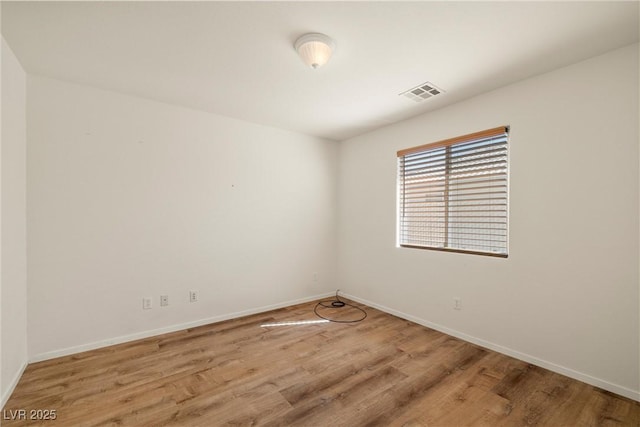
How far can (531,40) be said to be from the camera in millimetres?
1946

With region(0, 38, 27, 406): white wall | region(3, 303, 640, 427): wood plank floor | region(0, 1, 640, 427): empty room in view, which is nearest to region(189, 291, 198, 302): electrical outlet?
region(0, 1, 640, 427): empty room

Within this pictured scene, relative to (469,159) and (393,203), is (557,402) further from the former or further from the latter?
(393,203)

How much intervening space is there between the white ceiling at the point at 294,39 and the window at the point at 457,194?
0.58m

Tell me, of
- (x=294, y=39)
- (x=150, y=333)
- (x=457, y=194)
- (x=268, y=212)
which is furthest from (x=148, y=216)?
(x=457, y=194)

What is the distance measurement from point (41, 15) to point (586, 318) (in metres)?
4.32

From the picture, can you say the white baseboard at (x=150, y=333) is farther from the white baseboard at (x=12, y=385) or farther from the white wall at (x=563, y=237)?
the white wall at (x=563, y=237)

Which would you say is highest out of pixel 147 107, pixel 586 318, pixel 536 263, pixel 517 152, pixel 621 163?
pixel 147 107

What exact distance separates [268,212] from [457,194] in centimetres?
235

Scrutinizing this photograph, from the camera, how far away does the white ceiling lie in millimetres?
1685

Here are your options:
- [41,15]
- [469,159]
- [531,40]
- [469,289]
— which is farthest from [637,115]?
[41,15]

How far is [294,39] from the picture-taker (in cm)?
195

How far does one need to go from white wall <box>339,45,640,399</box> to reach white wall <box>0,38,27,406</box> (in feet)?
12.2

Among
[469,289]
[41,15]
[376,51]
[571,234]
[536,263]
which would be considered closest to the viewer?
[41,15]

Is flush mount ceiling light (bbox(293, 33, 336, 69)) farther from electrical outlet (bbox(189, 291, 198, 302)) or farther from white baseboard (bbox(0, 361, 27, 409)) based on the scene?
white baseboard (bbox(0, 361, 27, 409))
